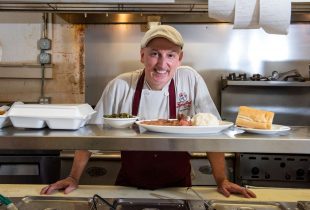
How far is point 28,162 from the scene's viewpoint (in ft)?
8.79

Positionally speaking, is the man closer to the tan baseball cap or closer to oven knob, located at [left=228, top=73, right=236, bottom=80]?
the tan baseball cap

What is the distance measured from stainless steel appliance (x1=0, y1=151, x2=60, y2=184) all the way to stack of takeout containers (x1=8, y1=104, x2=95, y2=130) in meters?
1.66

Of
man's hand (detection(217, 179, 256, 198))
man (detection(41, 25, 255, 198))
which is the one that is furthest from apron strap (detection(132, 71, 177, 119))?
man's hand (detection(217, 179, 256, 198))

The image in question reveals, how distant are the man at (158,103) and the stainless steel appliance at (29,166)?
969 mm

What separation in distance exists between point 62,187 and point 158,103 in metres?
0.73

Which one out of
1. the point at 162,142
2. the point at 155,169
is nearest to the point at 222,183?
the point at 155,169

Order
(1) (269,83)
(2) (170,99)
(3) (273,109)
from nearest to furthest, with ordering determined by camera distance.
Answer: (2) (170,99), (1) (269,83), (3) (273,109)

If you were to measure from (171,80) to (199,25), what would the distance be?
1.34 meters

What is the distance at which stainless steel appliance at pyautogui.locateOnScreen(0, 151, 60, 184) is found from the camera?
2.66 m

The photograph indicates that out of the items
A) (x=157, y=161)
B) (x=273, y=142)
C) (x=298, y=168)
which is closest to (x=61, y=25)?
(x=157, y=161)

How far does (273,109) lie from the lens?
3141mm

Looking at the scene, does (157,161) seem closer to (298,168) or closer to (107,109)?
(107,109)

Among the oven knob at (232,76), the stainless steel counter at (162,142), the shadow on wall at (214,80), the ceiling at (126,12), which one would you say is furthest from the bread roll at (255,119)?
the shadow on wall at (214,80)

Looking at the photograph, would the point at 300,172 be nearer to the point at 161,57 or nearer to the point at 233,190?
the point at 233,190
